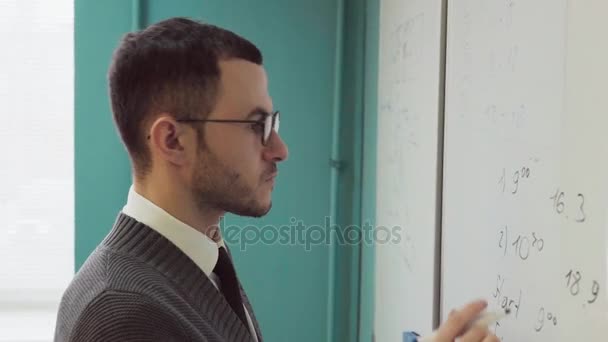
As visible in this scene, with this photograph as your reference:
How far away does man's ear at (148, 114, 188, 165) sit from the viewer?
3.50 feet

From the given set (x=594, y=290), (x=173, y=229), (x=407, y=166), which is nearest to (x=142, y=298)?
(x=173, y=229)

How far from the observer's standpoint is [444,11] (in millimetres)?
1403

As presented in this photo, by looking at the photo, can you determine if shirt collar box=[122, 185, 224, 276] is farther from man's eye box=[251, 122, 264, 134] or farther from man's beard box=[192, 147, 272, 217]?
man's eye box=[251, 122, 264, 134]

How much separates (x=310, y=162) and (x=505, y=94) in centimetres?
127

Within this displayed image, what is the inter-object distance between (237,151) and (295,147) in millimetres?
1159

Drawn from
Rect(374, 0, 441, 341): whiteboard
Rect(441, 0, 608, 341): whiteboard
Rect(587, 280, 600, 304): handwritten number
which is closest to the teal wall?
Rect(374, 0, 441, 341): whiteboard

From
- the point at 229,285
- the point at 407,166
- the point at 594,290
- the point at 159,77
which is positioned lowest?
the point at 229,285

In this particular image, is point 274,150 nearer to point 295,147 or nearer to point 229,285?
point 229,285

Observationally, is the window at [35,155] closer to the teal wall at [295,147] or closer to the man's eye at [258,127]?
the teal wall at [295,147]

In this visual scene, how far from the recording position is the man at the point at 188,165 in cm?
97

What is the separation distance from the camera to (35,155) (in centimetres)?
223

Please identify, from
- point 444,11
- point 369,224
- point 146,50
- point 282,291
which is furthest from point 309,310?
point 146,50

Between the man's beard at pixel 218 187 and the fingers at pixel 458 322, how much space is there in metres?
0.45

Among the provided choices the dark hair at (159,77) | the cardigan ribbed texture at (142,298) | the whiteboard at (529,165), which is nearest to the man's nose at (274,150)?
the dark hair at (159,77)
